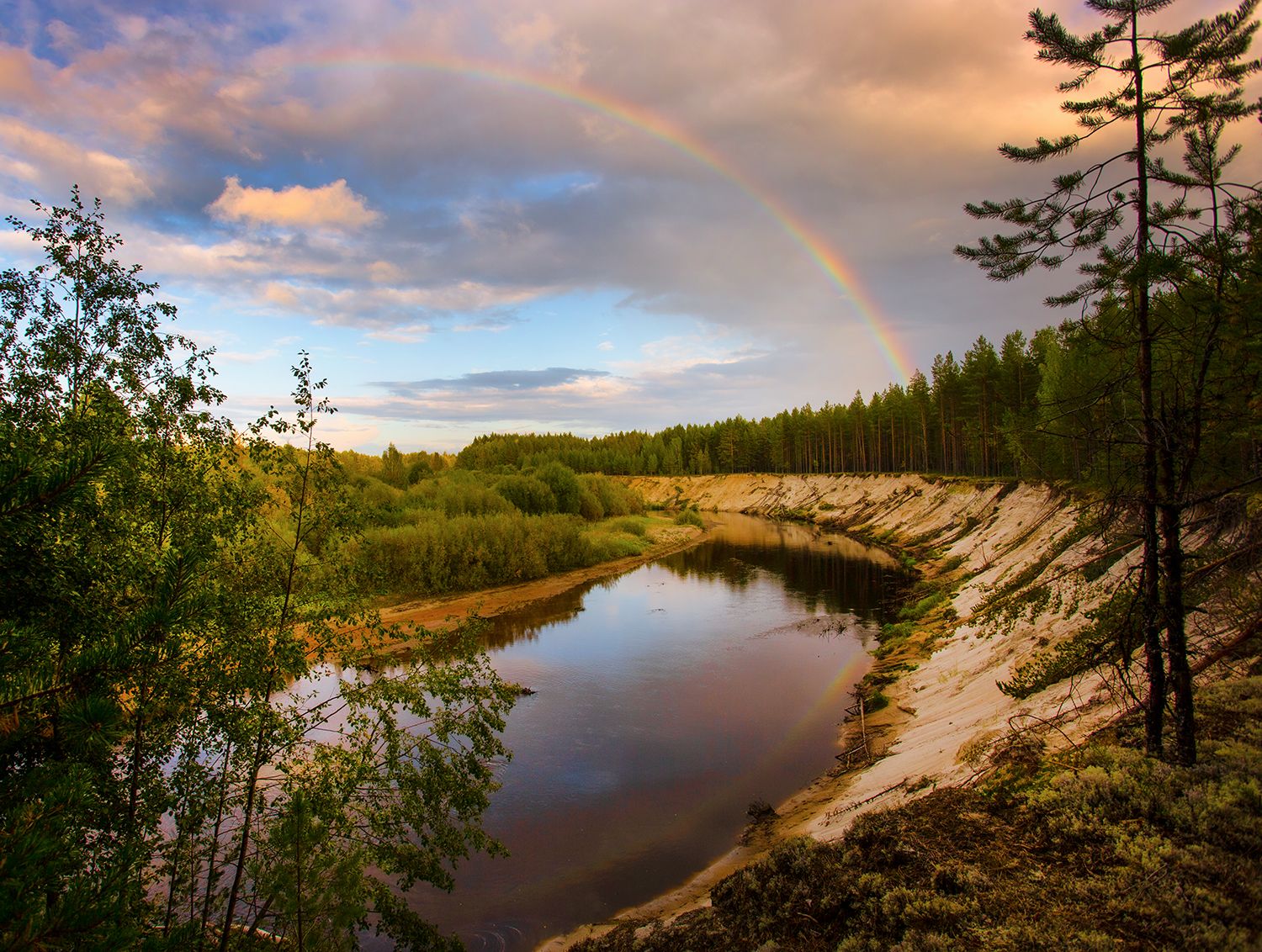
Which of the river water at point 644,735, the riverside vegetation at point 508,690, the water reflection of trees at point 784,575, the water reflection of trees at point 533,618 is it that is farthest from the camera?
the water reflection of trees at point 784,575

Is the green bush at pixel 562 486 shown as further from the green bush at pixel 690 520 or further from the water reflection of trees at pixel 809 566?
the water reflection of trees at pixel 809 566

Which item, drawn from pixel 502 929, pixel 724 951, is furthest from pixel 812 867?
pixel 502 929

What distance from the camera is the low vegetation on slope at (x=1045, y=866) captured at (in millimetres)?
5844

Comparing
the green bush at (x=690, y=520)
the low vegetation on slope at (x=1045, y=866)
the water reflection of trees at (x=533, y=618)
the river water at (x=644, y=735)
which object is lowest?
the river water at (x=644, y=735)

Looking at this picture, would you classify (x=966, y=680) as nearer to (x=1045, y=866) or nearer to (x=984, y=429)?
(x=1045, y=866)

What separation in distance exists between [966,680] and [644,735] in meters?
11.3

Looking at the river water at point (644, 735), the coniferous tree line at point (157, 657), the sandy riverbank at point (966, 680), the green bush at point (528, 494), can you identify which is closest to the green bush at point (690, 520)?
the green bush at point (528, 494)

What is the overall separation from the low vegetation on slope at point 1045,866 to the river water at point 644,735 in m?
3.55

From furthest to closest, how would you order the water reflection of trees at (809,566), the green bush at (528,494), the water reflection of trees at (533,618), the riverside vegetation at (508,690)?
the green bush at (528,494), the water reflection of trees at (809,566), the water reflection of trees at (533,618), the riverside vegetation at (508,690)

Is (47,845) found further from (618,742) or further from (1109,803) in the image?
(618,742)

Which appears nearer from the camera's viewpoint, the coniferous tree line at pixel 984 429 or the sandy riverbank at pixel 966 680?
the coniferous tree line at pixel 984 429

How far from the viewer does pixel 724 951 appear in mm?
8836

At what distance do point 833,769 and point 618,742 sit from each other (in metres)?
7.31

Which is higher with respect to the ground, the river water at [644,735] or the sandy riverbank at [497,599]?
the sandy riverbank at [497,599]
